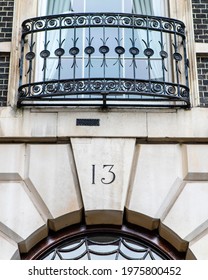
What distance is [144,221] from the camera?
754 cm

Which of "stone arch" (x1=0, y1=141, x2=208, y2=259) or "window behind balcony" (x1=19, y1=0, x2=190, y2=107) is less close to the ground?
"window behind balcony" (x1=19, y1=0, x2=190, y2=107)

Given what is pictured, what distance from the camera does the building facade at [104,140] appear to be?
294 inches

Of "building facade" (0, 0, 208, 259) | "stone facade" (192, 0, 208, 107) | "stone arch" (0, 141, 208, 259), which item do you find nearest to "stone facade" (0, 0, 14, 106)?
"building facade" (0, 0, 208, 259)

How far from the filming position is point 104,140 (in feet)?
25.3

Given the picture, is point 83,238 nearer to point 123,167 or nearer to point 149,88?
point 123,167

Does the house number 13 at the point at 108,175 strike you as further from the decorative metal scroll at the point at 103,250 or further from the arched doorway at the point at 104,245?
the decorative metal scroll at the point at 103,250

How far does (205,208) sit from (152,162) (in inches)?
31.9

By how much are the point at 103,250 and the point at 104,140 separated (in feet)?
4.19

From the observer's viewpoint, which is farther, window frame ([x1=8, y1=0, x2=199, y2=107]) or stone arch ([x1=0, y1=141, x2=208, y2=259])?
window frame ([x1=8, y1=0, x2=199, y2=107])

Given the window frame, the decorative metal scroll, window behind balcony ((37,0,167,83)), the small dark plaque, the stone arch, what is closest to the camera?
the stone arch

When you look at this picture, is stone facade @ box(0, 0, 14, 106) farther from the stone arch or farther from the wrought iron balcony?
the stone arch

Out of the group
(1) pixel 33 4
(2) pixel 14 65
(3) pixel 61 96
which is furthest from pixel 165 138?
(1) pixel 33 4

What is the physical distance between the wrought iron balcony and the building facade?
0.06 feet

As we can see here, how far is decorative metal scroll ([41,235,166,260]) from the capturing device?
24.6 ft
